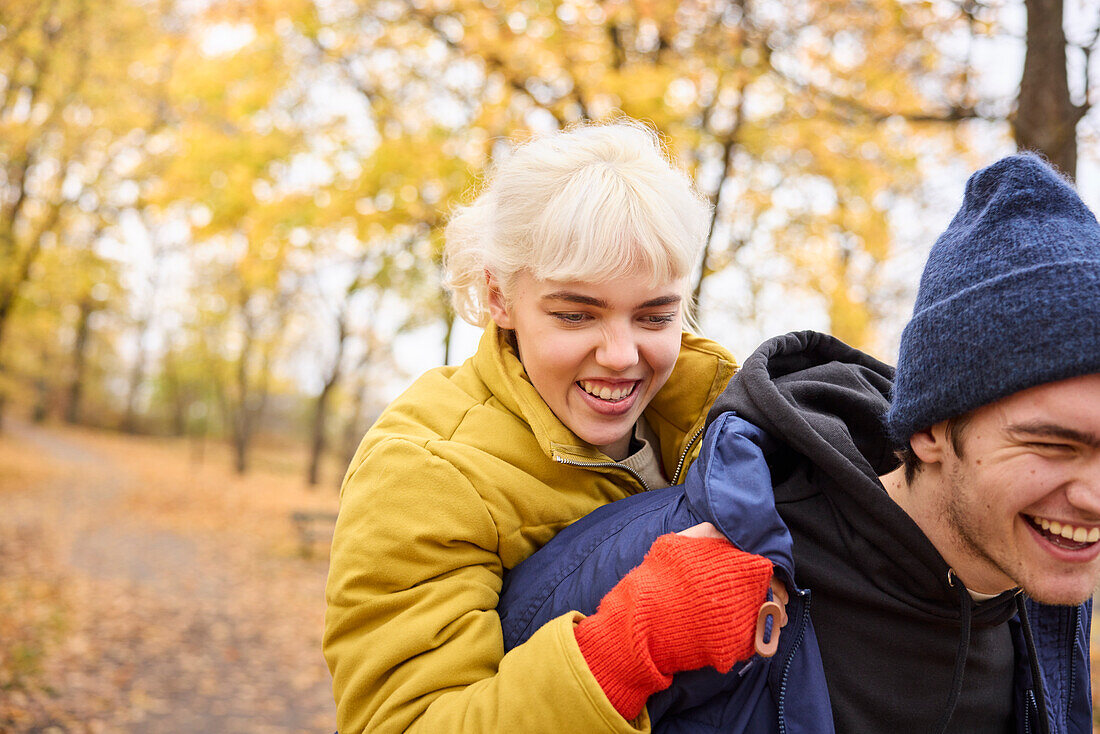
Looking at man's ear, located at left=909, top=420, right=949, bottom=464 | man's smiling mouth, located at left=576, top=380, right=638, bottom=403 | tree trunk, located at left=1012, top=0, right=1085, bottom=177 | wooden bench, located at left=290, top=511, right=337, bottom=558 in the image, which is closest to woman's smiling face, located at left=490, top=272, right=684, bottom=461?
man's smiling mouth, located at left=576, top=380, right=638, bottom=403

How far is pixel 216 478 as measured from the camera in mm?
24125

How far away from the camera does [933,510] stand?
1775 mm

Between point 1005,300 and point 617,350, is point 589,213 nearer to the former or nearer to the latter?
point 617,350

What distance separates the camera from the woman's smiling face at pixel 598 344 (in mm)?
2055

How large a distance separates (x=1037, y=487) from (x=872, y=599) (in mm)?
447

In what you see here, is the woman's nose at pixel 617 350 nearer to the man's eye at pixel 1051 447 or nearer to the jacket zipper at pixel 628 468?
the jacket zipper at pixel 628 468

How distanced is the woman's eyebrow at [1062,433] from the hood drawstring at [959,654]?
16.7 inches

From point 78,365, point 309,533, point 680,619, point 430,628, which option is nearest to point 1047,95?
point 680,619

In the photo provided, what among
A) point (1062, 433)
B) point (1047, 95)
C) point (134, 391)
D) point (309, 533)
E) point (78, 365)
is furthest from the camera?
point (134, 391)

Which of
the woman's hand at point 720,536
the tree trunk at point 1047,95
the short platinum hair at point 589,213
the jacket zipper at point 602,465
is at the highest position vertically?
the tree trunk at point 1047,95

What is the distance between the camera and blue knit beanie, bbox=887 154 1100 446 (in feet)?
4.87

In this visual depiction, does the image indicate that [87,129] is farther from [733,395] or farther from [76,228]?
[733,395]

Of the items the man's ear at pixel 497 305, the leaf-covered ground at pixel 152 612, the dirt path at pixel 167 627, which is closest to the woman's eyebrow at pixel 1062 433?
the man's ear at pixel 497 305

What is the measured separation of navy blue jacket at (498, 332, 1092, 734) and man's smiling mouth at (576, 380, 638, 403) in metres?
0.28
